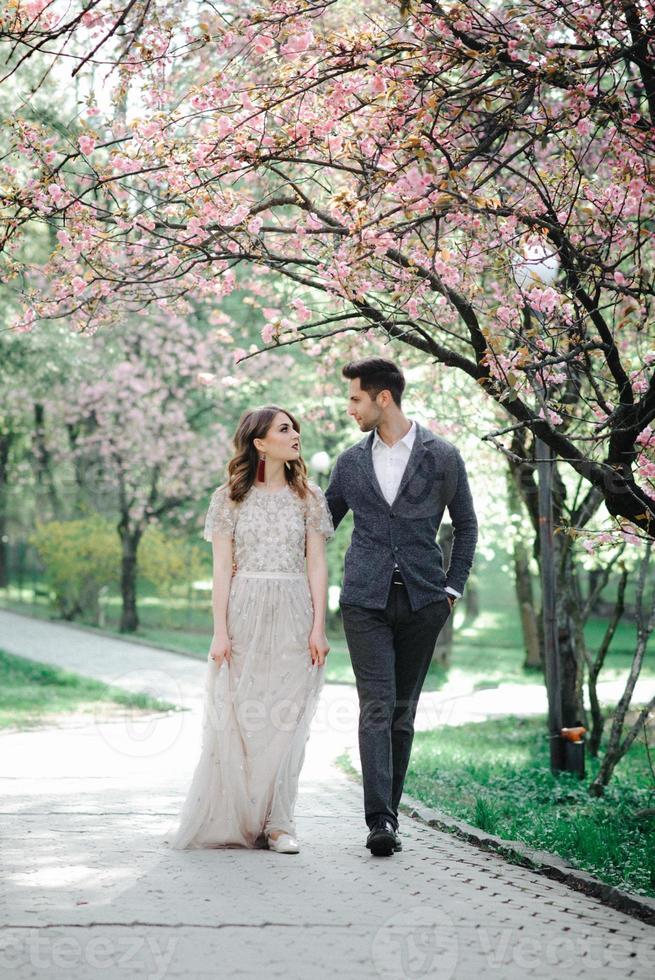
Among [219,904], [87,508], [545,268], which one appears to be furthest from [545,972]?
[87,508]

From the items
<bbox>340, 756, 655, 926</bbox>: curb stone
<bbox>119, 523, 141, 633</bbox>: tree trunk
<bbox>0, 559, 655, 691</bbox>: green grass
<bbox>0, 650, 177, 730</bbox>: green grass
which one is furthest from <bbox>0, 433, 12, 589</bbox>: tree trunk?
<bbox>340, 756, 655, 926</bbox>: curb stone

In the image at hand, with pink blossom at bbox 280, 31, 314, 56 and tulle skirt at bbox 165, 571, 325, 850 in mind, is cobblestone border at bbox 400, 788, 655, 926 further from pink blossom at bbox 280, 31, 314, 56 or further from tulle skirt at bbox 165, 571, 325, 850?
pink blossom at bbox 280, 31, 314, 56

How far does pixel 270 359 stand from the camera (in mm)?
26875

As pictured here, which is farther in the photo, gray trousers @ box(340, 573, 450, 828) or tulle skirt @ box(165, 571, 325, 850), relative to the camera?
tulle skirt @ box(165, 571, 325, 850)

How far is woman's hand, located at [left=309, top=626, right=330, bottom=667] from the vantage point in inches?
241

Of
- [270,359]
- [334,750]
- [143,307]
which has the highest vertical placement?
[270,359]

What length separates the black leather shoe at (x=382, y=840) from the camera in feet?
18.4

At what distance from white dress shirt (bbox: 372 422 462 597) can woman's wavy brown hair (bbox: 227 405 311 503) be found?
412 millimetres

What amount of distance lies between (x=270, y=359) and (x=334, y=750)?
54.4 feet

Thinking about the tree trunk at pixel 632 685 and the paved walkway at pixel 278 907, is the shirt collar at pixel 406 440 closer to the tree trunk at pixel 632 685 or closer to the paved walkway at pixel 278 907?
the paved walkway at pixel 278 907

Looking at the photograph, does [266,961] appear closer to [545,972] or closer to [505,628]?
[545,972]

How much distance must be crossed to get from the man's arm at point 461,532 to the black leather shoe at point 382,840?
1.17 m

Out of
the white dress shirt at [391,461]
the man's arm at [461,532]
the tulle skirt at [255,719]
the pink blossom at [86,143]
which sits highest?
the pink blossom at [86,143]

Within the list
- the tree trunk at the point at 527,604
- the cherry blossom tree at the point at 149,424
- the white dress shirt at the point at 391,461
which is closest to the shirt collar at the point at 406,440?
the white dress shirt at the point at 391,461
